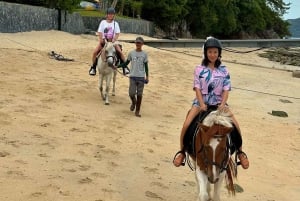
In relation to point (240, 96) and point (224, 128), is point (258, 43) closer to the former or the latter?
point (240, 96)

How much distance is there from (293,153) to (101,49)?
5.75 meters

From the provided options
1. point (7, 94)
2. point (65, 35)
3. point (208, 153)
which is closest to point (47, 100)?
point (7, 94)

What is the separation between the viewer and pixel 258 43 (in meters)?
41.8

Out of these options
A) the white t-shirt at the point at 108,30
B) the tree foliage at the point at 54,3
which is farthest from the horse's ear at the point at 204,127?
the tree foliage at the point at 54,3

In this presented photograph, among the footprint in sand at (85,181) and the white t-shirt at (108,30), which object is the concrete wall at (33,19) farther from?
the footprint in sand at (85,181)

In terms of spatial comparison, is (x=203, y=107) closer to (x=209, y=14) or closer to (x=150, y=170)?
(x=150, y=170)

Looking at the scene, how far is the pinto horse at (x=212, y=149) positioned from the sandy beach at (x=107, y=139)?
136cm

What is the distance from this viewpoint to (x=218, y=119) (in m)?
5.21

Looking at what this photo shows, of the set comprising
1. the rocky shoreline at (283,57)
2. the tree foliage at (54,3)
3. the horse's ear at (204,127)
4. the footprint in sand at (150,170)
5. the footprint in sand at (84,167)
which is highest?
the tree foliage at (54,3)

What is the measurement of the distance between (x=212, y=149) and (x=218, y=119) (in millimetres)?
323

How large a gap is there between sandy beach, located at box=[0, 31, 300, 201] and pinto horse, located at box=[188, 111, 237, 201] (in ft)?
4.47

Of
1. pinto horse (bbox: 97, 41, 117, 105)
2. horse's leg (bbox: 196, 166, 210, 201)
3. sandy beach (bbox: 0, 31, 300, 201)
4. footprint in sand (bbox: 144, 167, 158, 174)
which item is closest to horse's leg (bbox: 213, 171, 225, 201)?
horse's leg (bbox: 196, 166, 210, 201)

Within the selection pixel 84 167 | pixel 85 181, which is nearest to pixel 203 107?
pixel 85 181

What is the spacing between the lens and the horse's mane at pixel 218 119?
518 centimetres
